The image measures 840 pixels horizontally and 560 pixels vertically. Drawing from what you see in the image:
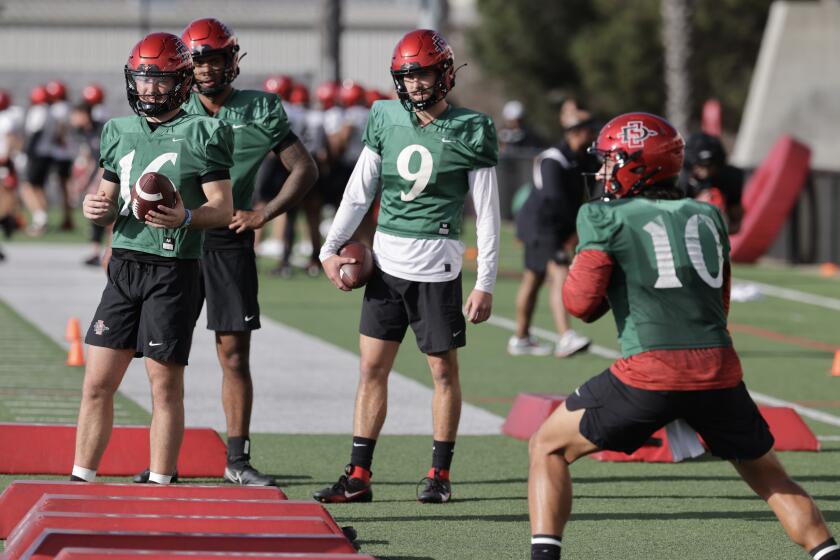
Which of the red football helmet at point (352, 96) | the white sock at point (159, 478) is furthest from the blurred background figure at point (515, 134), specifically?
the white sock at point (159, 478)

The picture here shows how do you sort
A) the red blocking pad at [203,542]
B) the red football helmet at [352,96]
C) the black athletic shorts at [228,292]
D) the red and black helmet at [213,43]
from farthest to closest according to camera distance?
the red football helmet at [352,96] → the black athletic shorts at [228,292] → the red and black helmet at [213,43] → the red blocking pad at [203,542]

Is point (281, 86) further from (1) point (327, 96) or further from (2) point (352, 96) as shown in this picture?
(1) point (327, 96)

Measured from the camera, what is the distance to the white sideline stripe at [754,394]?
10.6m

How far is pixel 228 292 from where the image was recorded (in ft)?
25.9

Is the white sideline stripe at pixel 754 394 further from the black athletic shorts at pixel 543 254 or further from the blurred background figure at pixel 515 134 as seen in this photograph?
the blurred background figure at pixel 515 134

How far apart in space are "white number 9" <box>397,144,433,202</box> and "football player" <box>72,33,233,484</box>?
961mm

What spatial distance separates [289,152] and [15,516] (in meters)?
2.44

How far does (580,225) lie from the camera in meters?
5.66

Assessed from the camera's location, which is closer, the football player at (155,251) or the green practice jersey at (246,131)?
the football player at (155,251)

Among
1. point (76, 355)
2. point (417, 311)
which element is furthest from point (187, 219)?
point (76, 355)

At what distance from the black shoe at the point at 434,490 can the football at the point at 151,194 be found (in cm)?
191

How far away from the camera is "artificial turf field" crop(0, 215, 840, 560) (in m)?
6.91

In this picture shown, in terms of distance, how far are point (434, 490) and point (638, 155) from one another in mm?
2413

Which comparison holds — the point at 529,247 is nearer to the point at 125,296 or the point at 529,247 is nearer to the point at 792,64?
the point at 125,296
